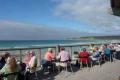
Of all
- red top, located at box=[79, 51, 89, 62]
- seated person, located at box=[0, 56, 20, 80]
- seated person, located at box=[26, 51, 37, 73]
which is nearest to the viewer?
seated person, located at box=[0, 56, 20, 80]

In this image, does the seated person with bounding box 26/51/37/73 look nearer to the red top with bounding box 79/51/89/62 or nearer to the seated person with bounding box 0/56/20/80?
the seated person with bounding box 0/56/20/80

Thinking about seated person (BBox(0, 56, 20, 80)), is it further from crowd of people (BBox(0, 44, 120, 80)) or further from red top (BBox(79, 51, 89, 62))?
red top (BBox(79, 51, 89, 62))

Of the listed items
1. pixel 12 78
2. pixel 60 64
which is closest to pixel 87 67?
pixel 60 64

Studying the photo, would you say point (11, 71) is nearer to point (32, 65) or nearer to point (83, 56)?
point (32, 65)

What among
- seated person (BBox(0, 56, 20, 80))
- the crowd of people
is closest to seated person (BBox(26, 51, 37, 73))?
the crowd of people

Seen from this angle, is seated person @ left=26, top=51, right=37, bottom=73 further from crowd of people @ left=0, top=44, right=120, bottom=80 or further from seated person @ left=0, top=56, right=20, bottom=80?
seated person @ left=0, top=56, right=20, bottom=80

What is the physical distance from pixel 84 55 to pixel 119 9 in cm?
815

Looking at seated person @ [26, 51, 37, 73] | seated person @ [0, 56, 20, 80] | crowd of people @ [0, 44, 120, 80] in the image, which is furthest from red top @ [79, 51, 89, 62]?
seated person @ [0, 56, 20, 80]

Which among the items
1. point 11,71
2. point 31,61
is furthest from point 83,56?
point 11,71

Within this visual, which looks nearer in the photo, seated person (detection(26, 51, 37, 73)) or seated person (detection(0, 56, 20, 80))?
seated person (detection(0, 56, 20, 80))

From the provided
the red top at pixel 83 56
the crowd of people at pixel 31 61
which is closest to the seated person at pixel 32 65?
the crowd of people at pixel 31 61

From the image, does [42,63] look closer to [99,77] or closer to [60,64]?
[60,64]

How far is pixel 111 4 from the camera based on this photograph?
4.46m

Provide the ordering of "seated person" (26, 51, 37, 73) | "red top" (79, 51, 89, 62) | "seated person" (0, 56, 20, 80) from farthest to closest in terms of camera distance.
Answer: "red top" (79, 51, 89, 62) → "seated person" (26, 51, 37, 73) → "seated person" (0, 56, 20, 80)
